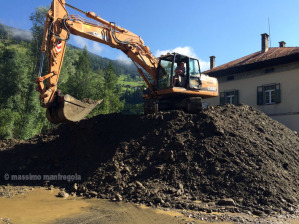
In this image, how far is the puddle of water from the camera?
16.3 ft

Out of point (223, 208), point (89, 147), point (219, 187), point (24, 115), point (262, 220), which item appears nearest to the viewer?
point (262, 220)

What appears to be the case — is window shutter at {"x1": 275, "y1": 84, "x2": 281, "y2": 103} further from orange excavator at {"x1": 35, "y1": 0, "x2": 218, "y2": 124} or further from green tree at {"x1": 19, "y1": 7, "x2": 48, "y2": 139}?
green tree at {"x1": 19, "y1": 7, "x2": 48, "y2": 139}

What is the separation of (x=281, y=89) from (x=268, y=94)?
1.04m

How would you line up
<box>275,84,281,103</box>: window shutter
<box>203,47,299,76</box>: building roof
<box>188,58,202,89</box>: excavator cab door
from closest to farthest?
1. <box>188,58,202,89</box>: excavator cab door
2. <box>203,47,299,76</box>: building roof
3. <box>275,84,281,103</box>: window shutter

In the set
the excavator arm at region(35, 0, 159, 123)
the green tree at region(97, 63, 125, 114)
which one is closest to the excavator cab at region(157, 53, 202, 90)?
the excavator arm at region(35, 0, 159, 123)

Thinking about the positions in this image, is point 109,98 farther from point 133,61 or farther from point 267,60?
point 133,61

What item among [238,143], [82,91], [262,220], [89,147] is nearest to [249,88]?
[238,143]

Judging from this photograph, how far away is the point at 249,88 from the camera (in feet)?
61.3

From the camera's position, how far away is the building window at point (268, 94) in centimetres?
1688

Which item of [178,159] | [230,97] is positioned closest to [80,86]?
[230,97]

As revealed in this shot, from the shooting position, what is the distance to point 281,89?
16703 millimetres

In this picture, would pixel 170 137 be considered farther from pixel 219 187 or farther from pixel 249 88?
pixel 249 88

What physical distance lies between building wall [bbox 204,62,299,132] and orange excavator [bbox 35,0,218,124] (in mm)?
8179

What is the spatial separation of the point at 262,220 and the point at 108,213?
3.05 m
